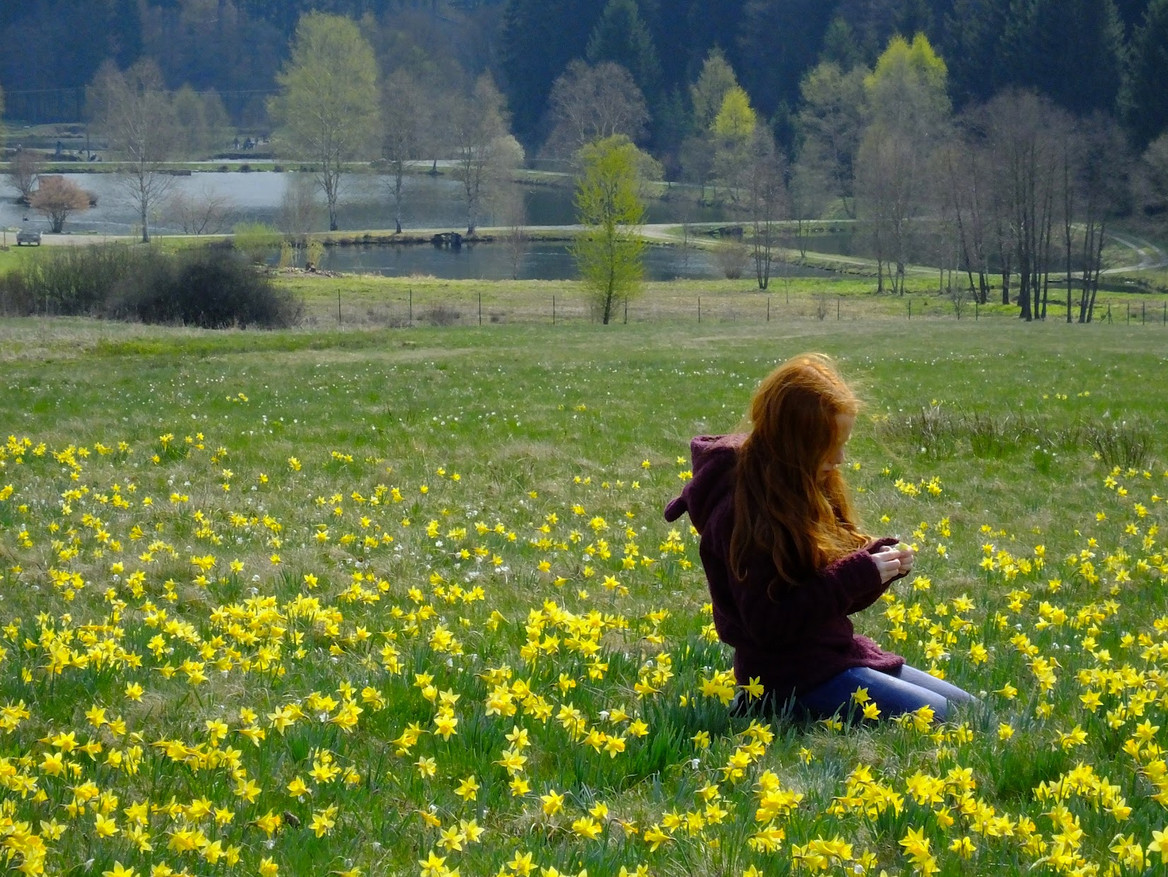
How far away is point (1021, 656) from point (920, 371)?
53.6 ft

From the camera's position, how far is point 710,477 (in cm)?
430

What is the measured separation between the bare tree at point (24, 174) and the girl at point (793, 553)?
105 meters

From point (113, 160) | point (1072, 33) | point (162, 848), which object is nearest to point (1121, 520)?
point (162, 848)

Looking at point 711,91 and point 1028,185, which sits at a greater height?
point 711,91

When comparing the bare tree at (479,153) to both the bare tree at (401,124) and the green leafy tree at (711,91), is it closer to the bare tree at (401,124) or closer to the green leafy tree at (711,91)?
the bare tree at (401,124)

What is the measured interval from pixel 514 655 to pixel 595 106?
123 m

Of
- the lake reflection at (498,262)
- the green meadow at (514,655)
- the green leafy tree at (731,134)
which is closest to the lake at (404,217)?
the lake reflection at (498,262)

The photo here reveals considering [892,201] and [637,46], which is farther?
[637,46]

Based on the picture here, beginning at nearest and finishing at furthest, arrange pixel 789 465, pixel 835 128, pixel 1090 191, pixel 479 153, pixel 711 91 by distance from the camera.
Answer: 1. pixel 789 465
2. pixel 1090 191
3. pixel 479 153
4. pixel 835 128
5. pixel 711 91

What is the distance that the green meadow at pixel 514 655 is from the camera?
3.31 metres

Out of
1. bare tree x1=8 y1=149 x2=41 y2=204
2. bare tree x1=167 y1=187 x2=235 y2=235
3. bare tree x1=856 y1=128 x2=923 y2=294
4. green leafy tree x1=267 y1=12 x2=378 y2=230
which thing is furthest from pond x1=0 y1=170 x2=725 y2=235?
bare tree x1=856 y1=128 x2=923 y2=294

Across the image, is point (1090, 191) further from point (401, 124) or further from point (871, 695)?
point (401, 124)

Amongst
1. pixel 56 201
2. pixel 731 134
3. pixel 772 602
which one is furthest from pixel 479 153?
pixel 772 602

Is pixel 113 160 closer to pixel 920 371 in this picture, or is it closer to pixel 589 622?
pixel 920 371
